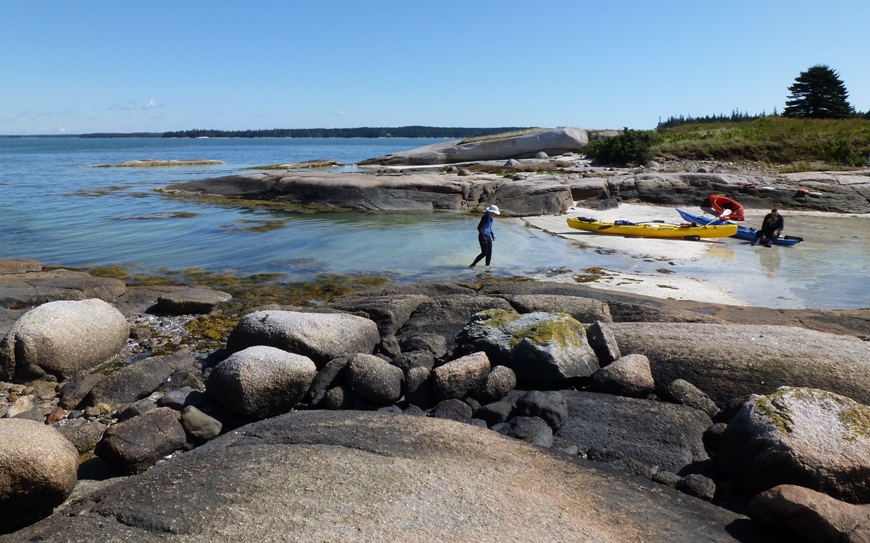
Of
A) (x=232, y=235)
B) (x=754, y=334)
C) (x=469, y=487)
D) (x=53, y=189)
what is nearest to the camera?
(x=469, y=487)

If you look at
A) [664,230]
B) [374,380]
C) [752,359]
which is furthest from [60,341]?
[664,230]

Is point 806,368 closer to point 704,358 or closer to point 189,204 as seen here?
point 704,358

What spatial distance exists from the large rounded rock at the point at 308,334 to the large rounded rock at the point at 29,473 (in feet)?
10.5

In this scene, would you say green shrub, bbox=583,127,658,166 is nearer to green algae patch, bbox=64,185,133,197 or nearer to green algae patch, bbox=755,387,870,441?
green algae patch, bbox=64,185,133,197

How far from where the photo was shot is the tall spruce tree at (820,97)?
153ft

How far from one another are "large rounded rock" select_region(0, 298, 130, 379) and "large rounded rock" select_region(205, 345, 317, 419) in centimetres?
270

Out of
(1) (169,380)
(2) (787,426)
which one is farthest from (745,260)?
(1) (169,380)

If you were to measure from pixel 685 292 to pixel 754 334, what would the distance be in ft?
16.9

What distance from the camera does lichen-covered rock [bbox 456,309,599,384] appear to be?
Answer: 301 inches

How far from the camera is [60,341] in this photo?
28.8ft

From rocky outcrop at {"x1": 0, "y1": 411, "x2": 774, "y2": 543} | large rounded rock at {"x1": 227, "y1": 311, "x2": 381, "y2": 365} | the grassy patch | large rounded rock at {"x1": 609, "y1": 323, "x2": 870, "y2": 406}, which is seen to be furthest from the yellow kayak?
the grassy patch

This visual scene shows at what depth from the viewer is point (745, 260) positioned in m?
17.1

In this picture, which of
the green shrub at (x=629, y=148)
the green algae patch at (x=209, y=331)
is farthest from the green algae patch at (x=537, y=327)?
the green shrub at (x=629, y=148)

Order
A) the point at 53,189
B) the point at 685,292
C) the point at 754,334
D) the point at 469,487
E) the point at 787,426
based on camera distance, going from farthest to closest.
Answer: the point at 53,189 → the point at 685,292 → the point at 754,334 → the point at 787,426 → the point at 469,487
